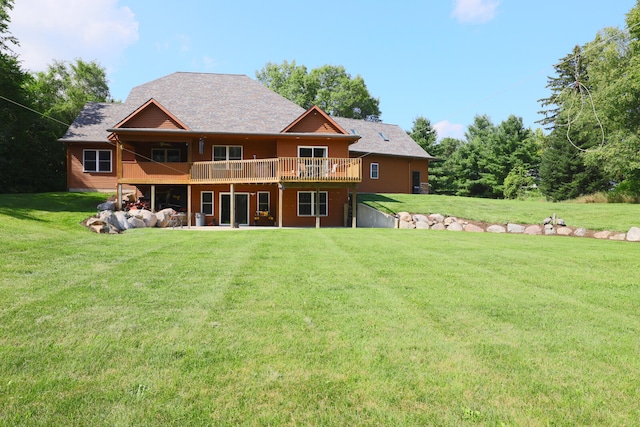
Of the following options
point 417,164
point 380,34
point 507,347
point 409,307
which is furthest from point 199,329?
point 417,164

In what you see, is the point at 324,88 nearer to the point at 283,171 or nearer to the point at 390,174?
the point at 390,174

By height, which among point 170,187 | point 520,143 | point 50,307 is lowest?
point 50,307

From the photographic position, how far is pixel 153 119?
19391 mm

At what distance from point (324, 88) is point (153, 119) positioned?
109 ft

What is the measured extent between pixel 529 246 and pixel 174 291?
925cm

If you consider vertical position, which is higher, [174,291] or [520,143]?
[520,143]

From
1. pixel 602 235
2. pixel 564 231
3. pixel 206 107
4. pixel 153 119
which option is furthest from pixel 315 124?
pixel 602 235

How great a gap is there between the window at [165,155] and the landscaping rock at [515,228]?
17203 millimetres

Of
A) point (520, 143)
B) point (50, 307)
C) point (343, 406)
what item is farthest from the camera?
point (520, 143)

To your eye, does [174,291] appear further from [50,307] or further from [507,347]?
[507,347]

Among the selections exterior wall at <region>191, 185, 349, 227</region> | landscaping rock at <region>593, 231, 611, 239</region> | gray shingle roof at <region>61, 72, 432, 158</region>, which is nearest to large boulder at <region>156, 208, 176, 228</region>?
exterior wall at <region>191, 185, 349, 227</region>

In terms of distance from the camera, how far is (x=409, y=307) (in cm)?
472

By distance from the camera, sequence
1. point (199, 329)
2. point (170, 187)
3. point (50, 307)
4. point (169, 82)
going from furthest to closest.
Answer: point (169, 82)
point (170, 187)
point (50, 307)
point (199, 329)

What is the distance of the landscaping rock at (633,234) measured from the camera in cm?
1323
